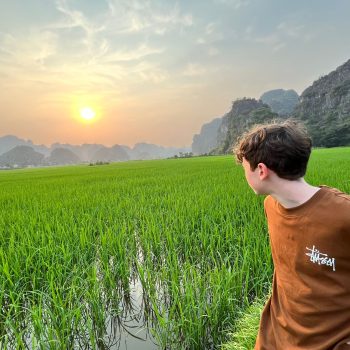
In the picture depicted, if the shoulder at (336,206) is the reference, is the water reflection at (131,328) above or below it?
below

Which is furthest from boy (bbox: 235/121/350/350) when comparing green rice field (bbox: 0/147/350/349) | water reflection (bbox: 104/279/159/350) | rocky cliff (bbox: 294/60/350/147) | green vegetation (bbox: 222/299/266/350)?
rocky cliff (bbox: 294/60/350/147)

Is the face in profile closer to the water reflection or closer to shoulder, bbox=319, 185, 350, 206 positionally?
shoulder, bbox=319, 185, 350, 206

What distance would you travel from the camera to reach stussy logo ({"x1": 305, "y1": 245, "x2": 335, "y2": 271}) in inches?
46.0

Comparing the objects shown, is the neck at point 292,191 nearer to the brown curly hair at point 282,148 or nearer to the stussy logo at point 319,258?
the brown curly hair at point 282,148

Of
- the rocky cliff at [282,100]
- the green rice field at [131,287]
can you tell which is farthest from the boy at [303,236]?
the rocky cliff at [282,100]

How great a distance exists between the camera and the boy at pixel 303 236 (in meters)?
1.16

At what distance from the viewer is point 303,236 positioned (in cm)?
125

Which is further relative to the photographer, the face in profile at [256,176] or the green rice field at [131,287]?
the green rice field at [131,287]

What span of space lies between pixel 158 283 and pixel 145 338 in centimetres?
65

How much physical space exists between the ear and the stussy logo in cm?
34

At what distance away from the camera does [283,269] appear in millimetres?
1416

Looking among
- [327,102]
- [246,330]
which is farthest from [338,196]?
[327,102]

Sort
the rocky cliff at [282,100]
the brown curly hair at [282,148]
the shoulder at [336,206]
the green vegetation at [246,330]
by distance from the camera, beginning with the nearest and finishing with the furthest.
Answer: the shoulder at [336,206] < the brown curly hair at [282,148] < the green vegetation at [246,330] < the rocky cliff at [282,100]

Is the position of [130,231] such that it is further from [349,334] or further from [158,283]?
[349,334]
